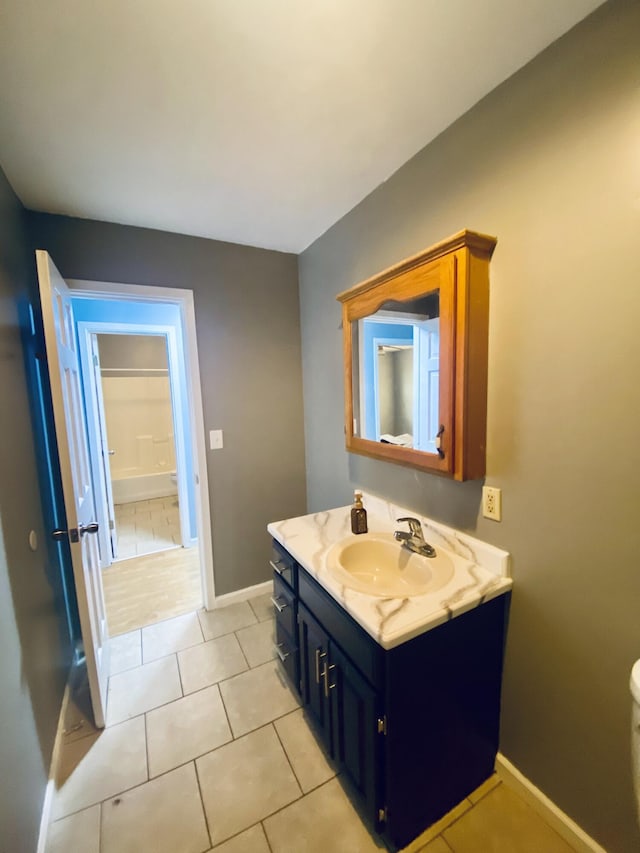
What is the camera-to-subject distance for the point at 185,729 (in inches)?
62.7

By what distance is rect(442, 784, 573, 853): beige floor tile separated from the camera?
1150 millimetres

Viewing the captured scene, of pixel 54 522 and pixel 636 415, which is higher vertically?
pixel 636 415

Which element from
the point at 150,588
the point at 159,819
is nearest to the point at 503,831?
the point at 159,819

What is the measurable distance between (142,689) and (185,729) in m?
0.37

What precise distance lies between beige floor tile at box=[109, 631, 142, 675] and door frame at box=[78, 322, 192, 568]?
106 cm

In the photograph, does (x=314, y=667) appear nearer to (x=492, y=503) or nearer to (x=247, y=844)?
(x=247, y=844)

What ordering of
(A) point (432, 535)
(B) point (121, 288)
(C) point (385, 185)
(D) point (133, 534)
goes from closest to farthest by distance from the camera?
(A) point (432, 535)
(C) point (385, 185)
(B) point (121, 288)
(D) point (133, 534)

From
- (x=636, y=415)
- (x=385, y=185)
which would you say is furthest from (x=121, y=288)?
(x=636, y=415)

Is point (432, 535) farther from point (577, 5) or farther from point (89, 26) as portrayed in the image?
point (89, 26)

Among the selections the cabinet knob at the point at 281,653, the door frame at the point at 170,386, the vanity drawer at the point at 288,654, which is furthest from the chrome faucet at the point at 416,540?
the door frame at the point at 170,386

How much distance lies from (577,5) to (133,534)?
4.57m

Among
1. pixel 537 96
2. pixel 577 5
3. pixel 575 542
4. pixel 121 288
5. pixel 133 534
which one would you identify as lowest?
pixel 133 534

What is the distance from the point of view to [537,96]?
1.06m

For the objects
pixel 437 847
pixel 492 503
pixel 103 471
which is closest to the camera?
pixel 437 847
